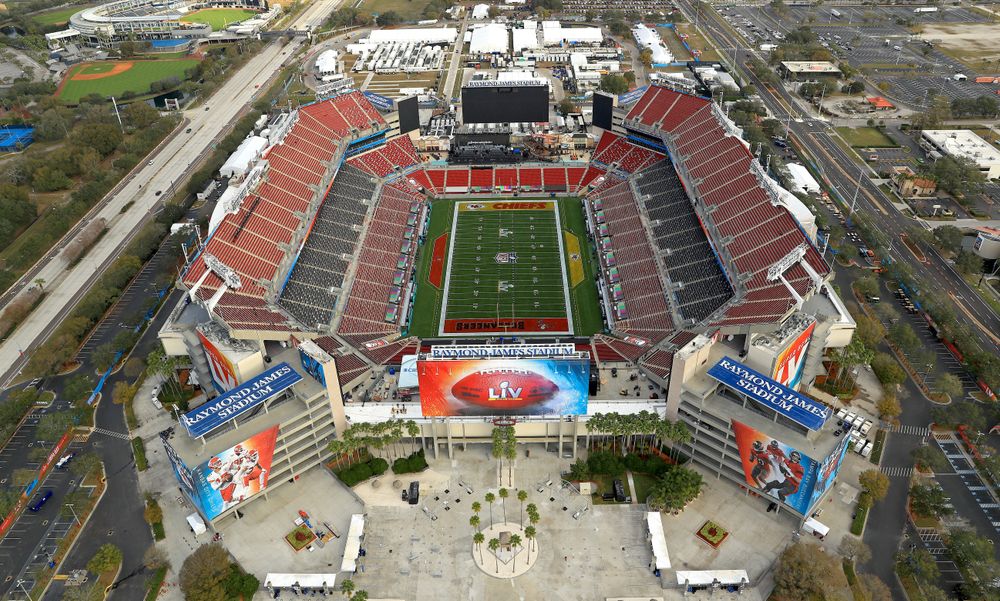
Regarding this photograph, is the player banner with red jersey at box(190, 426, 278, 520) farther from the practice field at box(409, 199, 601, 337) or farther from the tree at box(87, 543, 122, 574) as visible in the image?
the practice field at box(409, 199, 601, 337)

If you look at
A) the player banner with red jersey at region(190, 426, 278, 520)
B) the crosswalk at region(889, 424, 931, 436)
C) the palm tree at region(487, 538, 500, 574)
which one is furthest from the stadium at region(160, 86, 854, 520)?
the palm tree at region(487, 538, 500, 574)

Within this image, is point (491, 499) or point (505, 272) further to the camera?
point (505, 272)

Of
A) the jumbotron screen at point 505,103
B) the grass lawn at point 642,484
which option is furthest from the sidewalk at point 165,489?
the jumbotron screen at point 505,103

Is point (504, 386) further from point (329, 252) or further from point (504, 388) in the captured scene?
point (329, 252)

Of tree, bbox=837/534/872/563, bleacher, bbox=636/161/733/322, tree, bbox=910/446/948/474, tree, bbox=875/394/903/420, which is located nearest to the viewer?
tree, bbox=837/534/872/563

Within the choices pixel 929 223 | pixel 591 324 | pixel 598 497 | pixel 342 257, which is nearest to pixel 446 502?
pixel 598 497

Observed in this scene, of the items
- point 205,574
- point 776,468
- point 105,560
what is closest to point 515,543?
point 776,468
